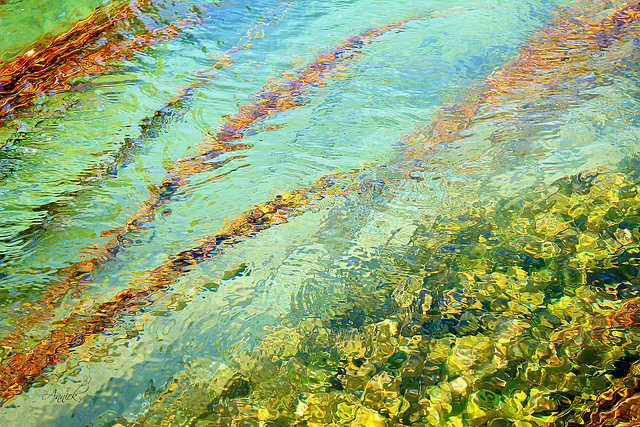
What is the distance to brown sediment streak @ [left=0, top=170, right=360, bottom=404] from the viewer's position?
872 mm

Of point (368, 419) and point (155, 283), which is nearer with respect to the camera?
point (368, 419)

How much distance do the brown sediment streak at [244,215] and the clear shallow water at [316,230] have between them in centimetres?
2

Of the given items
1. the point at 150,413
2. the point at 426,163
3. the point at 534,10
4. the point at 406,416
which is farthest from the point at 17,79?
the point at 534,10

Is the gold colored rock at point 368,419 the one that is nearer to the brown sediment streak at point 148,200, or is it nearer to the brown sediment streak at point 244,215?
the brown sediment streak at point 244,215

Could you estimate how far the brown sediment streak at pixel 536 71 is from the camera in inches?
55.9

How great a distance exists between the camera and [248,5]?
6.21 feet

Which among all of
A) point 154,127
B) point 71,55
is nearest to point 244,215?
point 154,127

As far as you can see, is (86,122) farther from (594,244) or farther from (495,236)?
(594,244)

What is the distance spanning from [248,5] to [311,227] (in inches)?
51.3

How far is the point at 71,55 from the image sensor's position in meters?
1.41

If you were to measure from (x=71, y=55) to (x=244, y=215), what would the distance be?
0.89 meters

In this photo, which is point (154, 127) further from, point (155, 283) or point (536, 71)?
point (536, 71)
